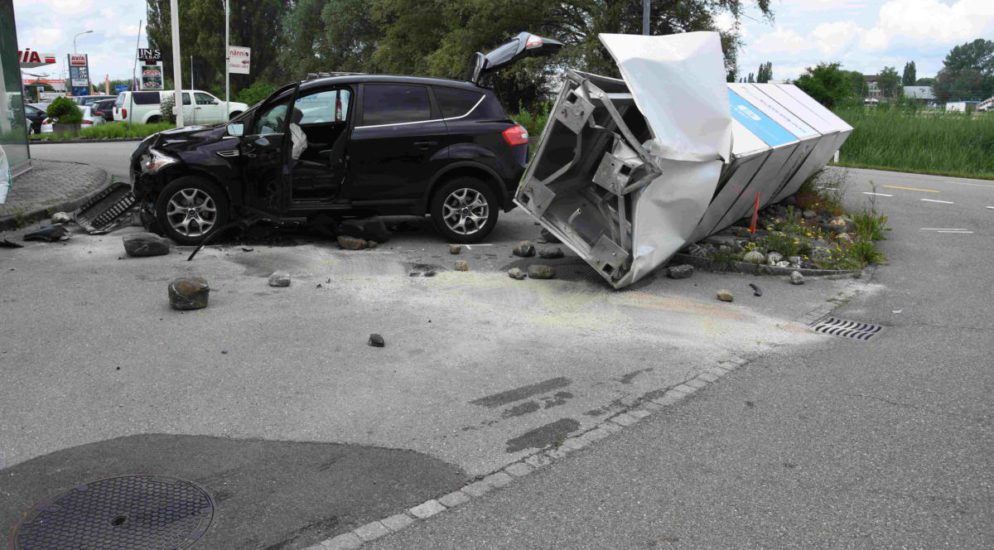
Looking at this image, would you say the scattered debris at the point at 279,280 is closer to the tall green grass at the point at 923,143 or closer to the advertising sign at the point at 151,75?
the tall green grass at the point at 923,143

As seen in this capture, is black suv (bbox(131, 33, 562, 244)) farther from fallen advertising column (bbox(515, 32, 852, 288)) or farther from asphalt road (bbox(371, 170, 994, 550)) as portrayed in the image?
asphalt road (bbox(371, 170, 994, 550))

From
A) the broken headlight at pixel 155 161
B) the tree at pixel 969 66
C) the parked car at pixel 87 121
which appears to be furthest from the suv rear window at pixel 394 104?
the tree at pixel 969 66

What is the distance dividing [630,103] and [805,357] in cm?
347

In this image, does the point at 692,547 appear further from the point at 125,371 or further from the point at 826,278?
the point at 826,278

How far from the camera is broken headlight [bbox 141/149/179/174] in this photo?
9.29m

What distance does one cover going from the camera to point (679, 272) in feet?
29.0

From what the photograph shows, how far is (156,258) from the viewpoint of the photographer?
8883mm

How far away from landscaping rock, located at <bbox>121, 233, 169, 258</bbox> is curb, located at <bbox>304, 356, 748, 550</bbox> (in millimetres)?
5946

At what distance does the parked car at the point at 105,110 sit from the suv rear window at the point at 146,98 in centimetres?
340

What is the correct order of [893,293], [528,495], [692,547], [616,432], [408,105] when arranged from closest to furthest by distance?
[692,547] < [528,495] < [616,432] < [893,293] < [408,105]

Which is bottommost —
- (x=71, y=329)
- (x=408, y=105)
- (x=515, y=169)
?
(x=71, y=329)

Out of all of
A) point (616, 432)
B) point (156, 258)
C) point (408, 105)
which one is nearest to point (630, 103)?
point (408, 105)

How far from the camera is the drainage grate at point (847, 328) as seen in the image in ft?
23.0

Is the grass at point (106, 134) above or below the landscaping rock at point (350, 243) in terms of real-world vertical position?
below
